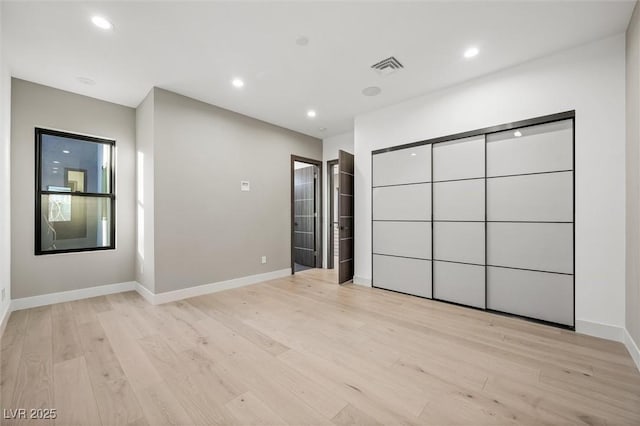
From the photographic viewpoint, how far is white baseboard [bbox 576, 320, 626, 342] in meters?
2.39

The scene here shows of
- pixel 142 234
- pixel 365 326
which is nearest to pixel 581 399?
pixel 365 326

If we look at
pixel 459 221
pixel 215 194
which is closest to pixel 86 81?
pixel 215 194

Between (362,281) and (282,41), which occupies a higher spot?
(282,41)

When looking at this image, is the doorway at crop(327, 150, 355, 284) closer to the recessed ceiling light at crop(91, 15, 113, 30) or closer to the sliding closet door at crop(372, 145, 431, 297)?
the sliding closet door at crop(372, 145, 431, 297)

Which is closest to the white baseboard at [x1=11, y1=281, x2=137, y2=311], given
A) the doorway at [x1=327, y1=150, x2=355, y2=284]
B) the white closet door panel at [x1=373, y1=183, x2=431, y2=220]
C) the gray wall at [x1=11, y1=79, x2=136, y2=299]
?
the gray wall at [x1=11, y1=79, x2=136, y2=299]

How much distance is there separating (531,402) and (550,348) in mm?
951

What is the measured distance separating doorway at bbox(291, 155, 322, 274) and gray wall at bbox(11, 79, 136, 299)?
2.89m

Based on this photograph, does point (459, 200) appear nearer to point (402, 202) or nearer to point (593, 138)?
point (402, 202)

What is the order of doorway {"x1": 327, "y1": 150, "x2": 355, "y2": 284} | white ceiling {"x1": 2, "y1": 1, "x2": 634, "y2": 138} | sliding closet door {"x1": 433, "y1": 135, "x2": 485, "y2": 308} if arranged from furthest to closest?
doorway {"x1": 327, "y1": 150, "x2": 355, "y2": 284}
sliding closet door {"x1": 433, "y1": 135, "x2": 485, "y2": 308}
white ceiling {"x1": 2, "y1": 1, "x2": 634, "y2": 138}

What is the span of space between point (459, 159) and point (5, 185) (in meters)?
5.22

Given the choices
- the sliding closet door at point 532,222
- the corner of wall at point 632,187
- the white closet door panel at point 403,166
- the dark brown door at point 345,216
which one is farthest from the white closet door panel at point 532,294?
the dark brown door at point 345,216

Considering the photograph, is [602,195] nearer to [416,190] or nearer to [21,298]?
[416,190]

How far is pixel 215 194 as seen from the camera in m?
4.05

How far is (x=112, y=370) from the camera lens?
198cm
